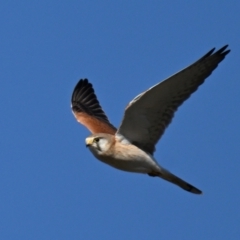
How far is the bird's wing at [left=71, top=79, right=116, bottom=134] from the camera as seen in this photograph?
1397 centimetres

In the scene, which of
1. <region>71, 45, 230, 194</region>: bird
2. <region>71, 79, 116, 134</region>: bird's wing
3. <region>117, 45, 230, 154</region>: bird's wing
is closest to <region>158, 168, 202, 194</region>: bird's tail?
<region>71, 45, 230, 194</region>: bird

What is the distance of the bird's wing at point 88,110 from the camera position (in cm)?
1397

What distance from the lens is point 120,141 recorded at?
476 inches

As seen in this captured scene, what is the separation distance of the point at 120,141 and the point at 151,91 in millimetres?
1134

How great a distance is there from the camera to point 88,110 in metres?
15.1

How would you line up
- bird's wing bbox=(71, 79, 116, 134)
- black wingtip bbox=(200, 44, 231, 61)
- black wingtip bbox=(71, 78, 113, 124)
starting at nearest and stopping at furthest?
black wingtip bbox=(200, 44, 231, 61) < bird's wing bbox=(71, 79, 116, 134) < black wingtip bbox=(71, 78, 113, 124)

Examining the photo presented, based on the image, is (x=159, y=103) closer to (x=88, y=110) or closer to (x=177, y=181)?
(x=177, y=181)

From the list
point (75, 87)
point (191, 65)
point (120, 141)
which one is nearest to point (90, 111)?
point (75, 87)

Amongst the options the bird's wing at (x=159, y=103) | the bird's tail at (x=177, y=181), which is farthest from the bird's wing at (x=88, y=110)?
the bird's tail at (x=177, y=181)

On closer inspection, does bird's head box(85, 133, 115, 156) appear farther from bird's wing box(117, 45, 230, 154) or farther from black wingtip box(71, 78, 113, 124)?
black wingtip box(71, 78, 113, 124)

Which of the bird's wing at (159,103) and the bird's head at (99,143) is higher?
the bird's wing at (159,103)

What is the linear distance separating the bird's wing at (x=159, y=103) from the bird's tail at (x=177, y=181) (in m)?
0.41

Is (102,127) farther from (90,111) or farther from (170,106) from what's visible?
(170,106)

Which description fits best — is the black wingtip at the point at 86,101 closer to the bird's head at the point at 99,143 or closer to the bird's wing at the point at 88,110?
the bird's wing at the point at 88,110
